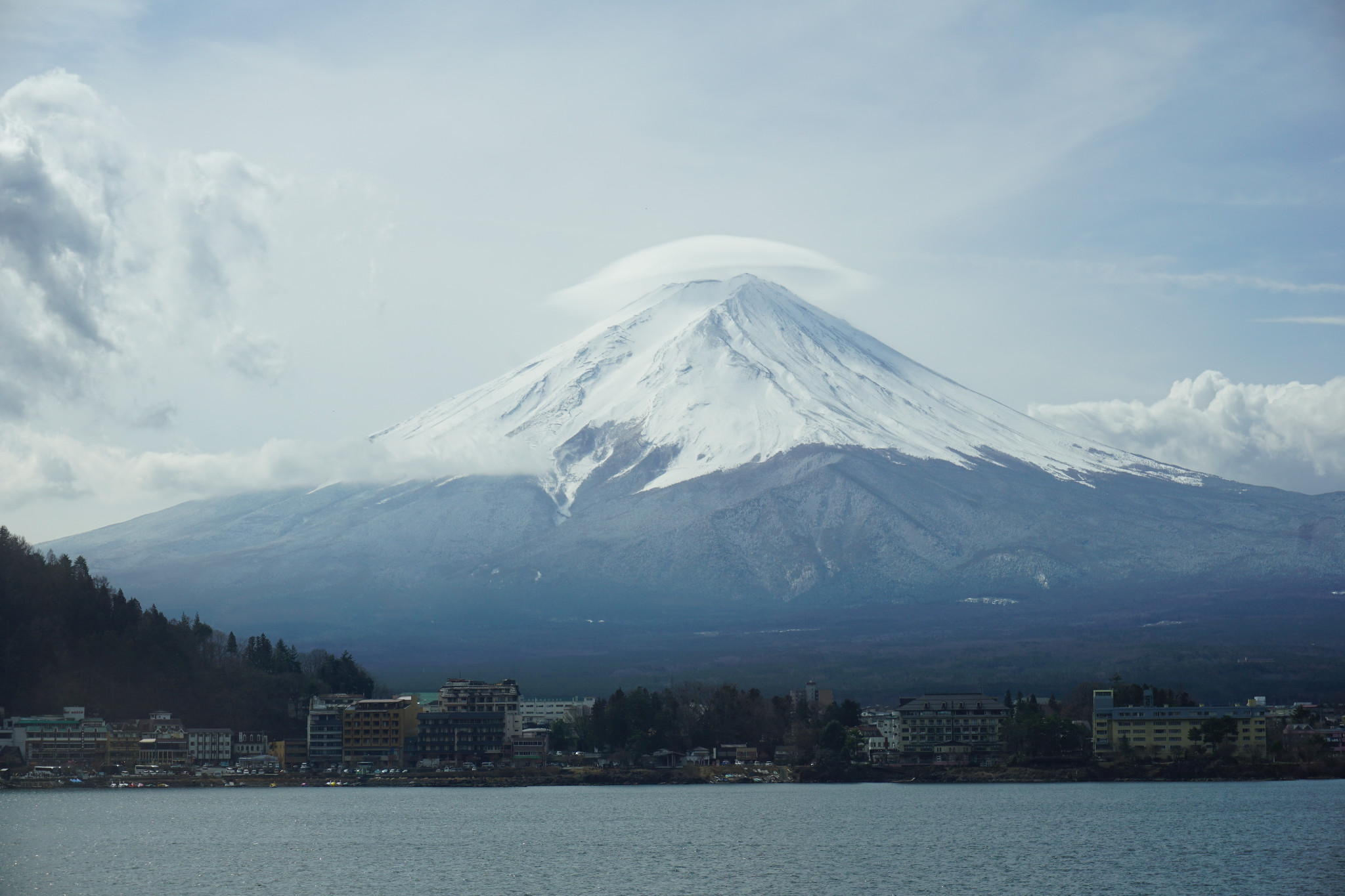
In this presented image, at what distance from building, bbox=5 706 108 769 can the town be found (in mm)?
70

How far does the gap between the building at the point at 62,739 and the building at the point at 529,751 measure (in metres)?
19.7

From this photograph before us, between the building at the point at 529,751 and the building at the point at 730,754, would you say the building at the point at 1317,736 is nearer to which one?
the building at the point at 730,754

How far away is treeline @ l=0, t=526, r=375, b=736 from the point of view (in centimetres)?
7444

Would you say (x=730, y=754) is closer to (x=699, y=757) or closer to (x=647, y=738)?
(x=699, y=757)

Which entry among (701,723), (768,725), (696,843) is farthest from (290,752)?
(696,843)

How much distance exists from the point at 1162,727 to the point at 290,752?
43.1 m

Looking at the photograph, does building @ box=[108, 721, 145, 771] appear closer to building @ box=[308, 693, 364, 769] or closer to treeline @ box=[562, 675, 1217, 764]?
building @ box=[308, 693, 364, 769]

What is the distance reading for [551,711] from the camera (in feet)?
324

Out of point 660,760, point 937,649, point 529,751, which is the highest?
point 937,649

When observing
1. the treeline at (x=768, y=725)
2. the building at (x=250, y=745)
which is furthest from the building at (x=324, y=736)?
the treeline at (x=768, y=725)

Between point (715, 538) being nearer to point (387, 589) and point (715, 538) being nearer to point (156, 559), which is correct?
point (387, 589)

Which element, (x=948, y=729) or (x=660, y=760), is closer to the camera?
(x=660, y=760)

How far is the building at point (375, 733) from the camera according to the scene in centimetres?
7888

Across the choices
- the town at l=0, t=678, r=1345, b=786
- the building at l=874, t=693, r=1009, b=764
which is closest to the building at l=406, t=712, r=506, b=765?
the town at l=0, t=678, r=1345, b=786
